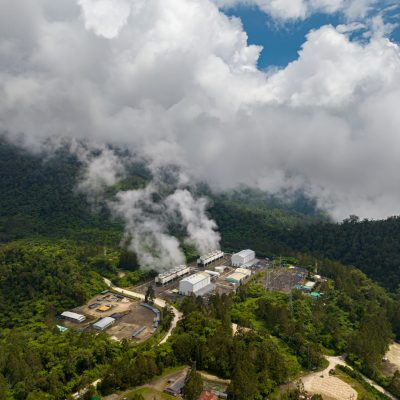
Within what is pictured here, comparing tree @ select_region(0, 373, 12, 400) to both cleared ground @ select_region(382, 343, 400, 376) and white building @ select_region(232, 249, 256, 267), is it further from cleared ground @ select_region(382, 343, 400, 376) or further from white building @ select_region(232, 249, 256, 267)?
white building @ select_region(232, 249, 256, 267)

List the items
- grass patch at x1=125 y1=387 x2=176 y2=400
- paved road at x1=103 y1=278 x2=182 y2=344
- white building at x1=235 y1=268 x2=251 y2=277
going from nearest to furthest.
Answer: grass patch at x1=125 y1=387 x2=176 y2=400 < paved road at x1=103 y1=278 x2=182 y2=344 < white building at x1=235 y1=268 x2=251 y2=277

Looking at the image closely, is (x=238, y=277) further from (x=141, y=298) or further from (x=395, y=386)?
(x=395, y=386)

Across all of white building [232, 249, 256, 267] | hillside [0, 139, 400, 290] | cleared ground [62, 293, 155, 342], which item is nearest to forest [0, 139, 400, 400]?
hillside [0, 139, 400, 290]

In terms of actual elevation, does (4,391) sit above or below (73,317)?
below

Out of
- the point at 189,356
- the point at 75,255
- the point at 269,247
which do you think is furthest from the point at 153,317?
the point at 269,247

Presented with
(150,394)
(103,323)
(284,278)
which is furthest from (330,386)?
(284,278)

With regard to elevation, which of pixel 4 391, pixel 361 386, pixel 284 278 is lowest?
pixel 4 391

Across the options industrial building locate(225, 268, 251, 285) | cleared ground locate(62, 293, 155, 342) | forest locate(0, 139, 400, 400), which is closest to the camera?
forest locate(0, 139, 400, 400)
